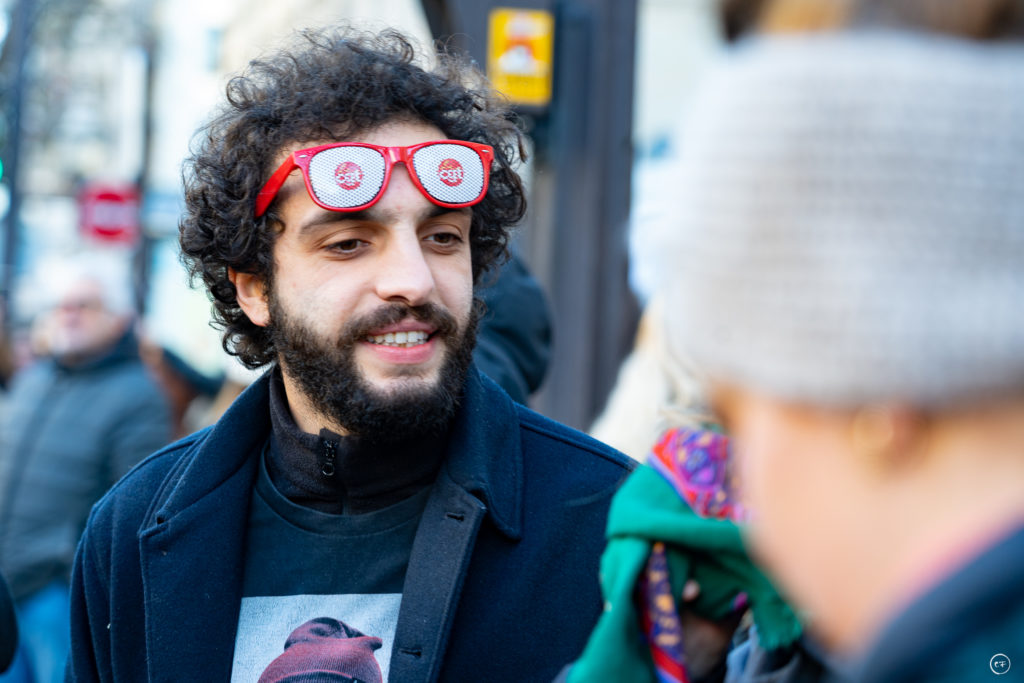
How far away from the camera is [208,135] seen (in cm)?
295

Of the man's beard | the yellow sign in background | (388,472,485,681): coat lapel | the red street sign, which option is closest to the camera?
(388,472,485,681): coat lapel

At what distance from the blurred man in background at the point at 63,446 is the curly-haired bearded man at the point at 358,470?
282cm

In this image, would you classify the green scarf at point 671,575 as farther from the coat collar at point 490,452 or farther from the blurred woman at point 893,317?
the coat collar at point 490,452

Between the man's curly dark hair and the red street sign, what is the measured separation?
11.4 metres

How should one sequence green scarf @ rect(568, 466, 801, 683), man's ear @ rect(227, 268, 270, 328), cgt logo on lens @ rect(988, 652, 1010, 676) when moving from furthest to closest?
man's ear @ rect(227, 268, 270, 328) → green scarf @ rect(568, 466, 801, 683) → cgt logo on lens @ rect(988, 652, 1010, 676)

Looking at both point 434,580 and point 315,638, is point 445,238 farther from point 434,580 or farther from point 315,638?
point 315,638

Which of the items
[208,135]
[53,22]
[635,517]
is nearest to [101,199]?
[53,22]

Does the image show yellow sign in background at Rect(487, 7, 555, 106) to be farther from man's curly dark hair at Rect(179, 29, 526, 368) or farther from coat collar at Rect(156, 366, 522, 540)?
coat collar at Rect(156, 366, 522, 540)

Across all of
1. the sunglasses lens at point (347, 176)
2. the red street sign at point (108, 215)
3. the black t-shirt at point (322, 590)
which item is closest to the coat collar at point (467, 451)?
the black t-shirt at point (322, 590)

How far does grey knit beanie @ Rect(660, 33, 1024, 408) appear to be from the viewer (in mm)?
875

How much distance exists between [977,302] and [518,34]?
4975mm

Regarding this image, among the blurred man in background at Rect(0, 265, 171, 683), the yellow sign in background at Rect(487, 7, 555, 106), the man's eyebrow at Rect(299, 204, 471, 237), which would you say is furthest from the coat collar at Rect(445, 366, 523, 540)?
the yellow sign in background at Rect(487, 7, 555, 106)

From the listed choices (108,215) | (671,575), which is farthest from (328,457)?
(108,215)

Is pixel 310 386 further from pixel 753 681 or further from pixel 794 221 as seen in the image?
pixel 794 221
